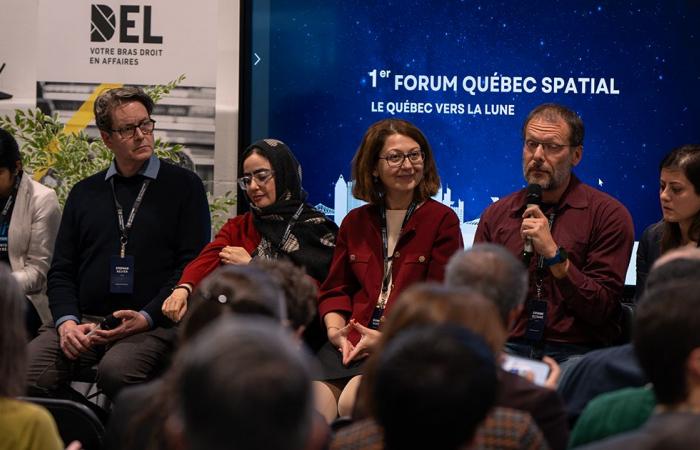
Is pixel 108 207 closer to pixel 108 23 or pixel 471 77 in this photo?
pixel 108 23

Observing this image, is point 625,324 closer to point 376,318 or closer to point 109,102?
point 376,318

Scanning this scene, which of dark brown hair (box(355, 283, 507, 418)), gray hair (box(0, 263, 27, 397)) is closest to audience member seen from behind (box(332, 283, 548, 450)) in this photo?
dark brown hair (box(355, 283, 507, 418))

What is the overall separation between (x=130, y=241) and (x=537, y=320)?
6.24 ft

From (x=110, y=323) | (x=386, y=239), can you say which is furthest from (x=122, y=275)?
(x=386, y=239)

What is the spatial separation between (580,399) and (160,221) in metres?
2.39

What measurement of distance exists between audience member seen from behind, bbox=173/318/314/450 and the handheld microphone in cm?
275

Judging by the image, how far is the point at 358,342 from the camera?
4395mm

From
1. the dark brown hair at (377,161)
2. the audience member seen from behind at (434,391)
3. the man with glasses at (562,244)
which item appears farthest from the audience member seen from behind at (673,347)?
the dark brown hair at (377,161)

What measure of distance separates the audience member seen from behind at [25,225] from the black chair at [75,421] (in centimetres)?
163

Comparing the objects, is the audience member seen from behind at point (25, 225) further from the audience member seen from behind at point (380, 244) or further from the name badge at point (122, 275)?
the audience member seen from behind at point (380, 244)

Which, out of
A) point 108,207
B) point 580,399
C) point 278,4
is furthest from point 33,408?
point 278,4

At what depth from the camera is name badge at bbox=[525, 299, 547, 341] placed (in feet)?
13.9

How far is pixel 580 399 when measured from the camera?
312 centimetres

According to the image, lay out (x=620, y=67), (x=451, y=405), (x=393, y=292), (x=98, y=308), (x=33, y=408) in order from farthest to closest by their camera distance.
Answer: (x=620, y=67), (x=98, y=308), (x=393, y=292), (x=33, y=408), (x=451, y=405)
